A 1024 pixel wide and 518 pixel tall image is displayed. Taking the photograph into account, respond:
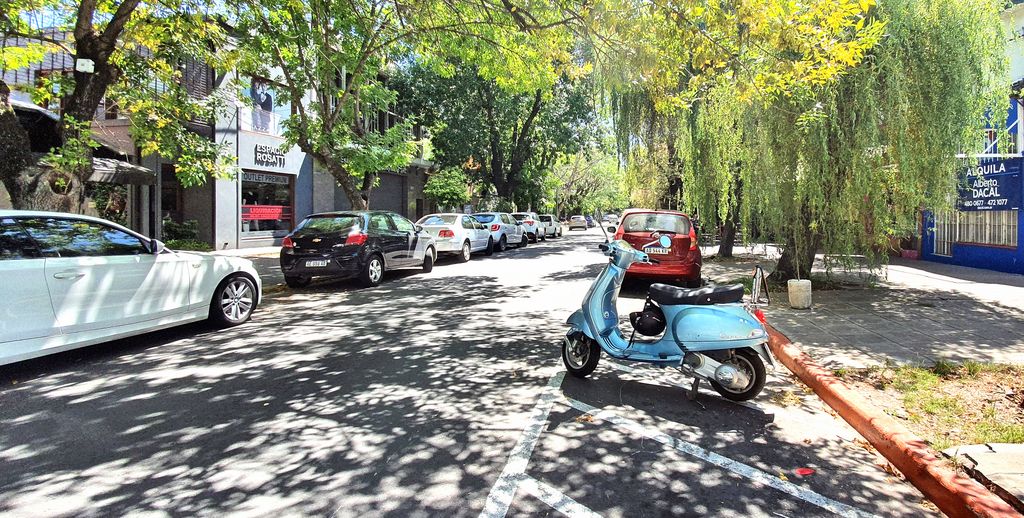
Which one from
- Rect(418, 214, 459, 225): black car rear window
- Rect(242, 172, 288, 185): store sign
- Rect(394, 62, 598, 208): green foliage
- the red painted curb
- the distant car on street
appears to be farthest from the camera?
the distant car on street

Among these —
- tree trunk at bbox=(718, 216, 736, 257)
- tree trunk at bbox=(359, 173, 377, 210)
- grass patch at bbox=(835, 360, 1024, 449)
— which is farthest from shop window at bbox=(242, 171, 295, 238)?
grass patch at bbox=(835, 360, 1024, 449)

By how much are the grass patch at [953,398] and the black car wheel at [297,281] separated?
9223 millimetres

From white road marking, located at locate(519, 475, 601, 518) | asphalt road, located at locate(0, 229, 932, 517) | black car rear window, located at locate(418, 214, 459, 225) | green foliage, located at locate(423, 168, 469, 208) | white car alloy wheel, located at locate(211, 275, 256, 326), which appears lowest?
white road marking, located at locate(519, 475, 601, 518)

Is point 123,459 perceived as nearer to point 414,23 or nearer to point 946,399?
point 946,399

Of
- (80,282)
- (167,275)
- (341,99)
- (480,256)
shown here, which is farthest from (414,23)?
(480,256)

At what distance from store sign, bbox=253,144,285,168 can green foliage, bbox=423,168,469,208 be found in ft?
35.3

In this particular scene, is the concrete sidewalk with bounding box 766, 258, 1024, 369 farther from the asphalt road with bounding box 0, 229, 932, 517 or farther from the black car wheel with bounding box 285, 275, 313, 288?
the black car wheel with bounding box 285, 275, 313, 288

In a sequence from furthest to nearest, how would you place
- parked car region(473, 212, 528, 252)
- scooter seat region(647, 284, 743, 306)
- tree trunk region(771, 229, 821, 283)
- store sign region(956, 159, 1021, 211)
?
parked car region(473, 212, 528, 252)
store sign region(956, 159, 1021, 211)
tree trunk region(771, 229, 821, 283)
scooter seat region(647, 284, 743, 306)

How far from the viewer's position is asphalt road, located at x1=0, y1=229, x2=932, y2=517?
10.4ft

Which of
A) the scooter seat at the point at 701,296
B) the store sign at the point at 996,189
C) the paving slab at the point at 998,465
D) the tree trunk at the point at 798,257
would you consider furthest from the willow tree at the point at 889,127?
the paving slab at the point at 998,465

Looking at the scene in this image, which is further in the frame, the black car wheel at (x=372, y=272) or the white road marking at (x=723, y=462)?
the black car wheel at (x=372, y=272)

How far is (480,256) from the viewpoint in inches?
786

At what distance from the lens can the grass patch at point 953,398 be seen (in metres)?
3.94

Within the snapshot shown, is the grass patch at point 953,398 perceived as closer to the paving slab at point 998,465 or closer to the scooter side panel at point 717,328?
the paving slab at point 998,465
